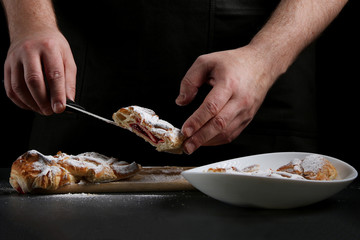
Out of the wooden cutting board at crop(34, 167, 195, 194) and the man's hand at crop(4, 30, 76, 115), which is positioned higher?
the man's hand at crop(4, 30, 76, 115)

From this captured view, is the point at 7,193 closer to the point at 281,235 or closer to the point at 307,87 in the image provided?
the point at 281,235

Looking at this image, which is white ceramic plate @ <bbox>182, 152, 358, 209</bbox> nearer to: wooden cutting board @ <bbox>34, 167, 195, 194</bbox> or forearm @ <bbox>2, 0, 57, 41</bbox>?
wooden cutting board @ <bbox>34, 167, 195, 194</bbox>

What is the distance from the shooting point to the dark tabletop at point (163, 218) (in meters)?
0.90

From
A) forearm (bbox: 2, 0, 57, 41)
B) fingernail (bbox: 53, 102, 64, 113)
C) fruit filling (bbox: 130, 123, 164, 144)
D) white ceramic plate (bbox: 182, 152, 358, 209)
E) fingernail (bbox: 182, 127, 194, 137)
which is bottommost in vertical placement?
white ceramic plate (bbox: 182, 152, 358, 209)

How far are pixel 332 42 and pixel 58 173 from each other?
4.63 ft

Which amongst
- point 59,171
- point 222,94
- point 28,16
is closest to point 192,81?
point 222,94

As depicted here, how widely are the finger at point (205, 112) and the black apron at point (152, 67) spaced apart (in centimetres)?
47

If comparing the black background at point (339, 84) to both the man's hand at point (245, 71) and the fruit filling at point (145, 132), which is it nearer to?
the man's hand at point (245, 71)

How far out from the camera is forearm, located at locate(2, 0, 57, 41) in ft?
4.87

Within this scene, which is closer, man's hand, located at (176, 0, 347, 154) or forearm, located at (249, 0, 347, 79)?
man's hand, located at (176, 0, 347, 154)

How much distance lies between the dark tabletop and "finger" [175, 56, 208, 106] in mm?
290

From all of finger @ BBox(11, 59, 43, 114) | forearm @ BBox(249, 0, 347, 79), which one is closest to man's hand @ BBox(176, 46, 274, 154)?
forearm @ BBox(249, 0, 347, 79)

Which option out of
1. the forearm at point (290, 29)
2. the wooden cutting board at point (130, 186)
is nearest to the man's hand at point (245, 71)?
the forearm at point (290, 29)

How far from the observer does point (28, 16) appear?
1.54m
